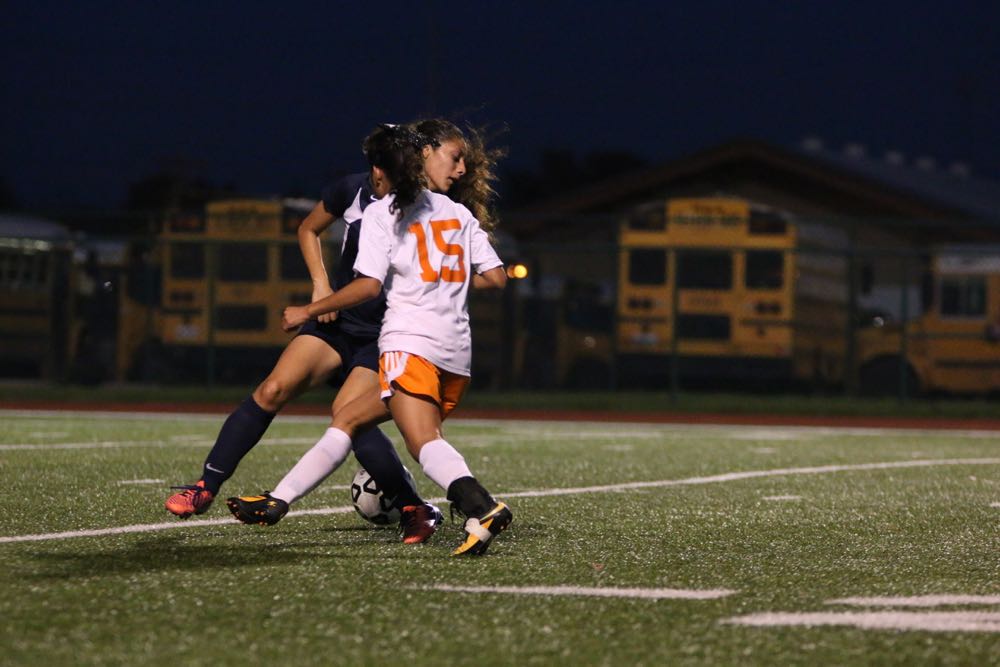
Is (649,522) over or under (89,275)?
under

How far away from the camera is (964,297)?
22.8m

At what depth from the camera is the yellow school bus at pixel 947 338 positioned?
22.5 meters

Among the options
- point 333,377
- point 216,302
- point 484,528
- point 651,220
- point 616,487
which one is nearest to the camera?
point 484,528

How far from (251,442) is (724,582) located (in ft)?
6.89

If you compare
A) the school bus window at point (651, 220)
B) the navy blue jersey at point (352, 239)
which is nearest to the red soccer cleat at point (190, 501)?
the navy blue jersey at point (352, 239)

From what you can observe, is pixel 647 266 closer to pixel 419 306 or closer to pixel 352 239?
pixel 352 239

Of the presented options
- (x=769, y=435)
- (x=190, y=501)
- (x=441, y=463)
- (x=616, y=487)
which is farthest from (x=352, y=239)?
(x=769, y=435)

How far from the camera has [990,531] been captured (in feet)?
23.6

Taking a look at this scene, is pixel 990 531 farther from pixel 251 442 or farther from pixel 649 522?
pixel 251 442

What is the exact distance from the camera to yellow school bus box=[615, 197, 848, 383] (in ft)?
75.4

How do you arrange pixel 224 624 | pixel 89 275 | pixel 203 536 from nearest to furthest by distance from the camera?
1. pixel 224 624
2. pixel 203 536
3. pixel 89 275

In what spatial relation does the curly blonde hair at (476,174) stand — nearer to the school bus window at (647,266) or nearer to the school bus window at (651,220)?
the school bus window at (647,266)

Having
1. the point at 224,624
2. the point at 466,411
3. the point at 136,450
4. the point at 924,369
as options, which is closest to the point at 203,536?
the point at 224,624

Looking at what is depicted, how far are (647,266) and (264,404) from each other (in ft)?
57.2
